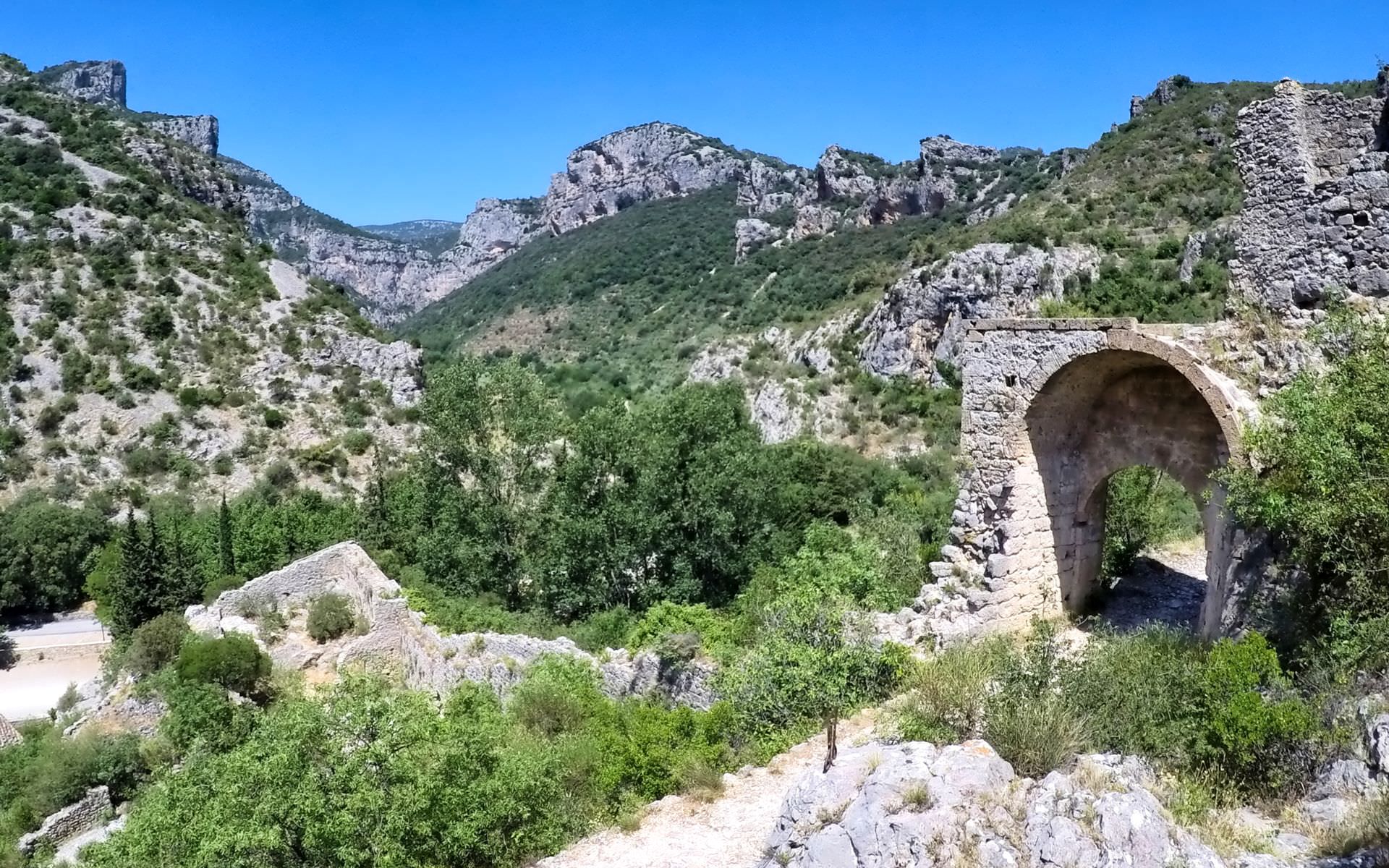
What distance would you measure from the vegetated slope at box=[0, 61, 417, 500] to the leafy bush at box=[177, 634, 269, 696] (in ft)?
72.9

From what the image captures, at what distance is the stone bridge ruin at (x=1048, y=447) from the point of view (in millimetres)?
10094

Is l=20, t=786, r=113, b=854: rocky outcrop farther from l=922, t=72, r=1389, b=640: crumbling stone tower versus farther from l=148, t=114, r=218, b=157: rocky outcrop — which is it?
l=148, t=114, r=218, b=157: rocky outcrop

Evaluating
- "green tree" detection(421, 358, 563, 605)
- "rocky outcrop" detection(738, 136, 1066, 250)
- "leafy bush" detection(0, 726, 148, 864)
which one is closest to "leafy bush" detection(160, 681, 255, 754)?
"leafy bush" detection(0, 726, 148, 864)

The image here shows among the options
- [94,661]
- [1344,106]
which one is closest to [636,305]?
[94,661]

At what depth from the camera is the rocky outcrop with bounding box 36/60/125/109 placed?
105 meters

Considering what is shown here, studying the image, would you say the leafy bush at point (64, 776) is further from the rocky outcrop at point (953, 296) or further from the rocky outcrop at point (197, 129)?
the rocky outcrop at point (197, 129)

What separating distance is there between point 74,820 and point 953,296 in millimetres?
35994

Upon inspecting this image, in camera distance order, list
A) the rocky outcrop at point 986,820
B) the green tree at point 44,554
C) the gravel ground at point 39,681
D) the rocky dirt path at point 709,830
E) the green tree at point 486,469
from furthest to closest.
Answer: the green tree at point 44,554 → the gravel ground at point 39,681 → the green tree at point 486,469 → the rocky dirt path at point 709,830 → the rocky outcrop at point 986,820

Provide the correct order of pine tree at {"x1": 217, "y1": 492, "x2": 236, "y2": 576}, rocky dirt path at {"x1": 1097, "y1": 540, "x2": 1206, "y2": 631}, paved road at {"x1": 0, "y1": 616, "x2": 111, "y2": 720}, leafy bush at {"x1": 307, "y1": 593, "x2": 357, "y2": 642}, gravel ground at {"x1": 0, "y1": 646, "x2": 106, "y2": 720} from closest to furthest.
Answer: rocky dirt path at {"x1": 1097, "y1": 540, "x2": 1206, "y2": 631}, leafy bush at {"x1": 307, "y1": 593, "x2": 357, "y2": 642}, gravel ground at {"x1": 0, "y1": 646, "x2": 106, "y2": 720}, paved road at {"x1": 0, "y1": 616, "x2": 111, "y2": 720}, pine tree at {"x1": 217, "y1": 492, "x2": 236, "y2": 576}

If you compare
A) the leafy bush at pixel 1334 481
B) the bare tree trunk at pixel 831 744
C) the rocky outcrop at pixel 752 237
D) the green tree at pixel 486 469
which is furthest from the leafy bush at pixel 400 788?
the rocky outcrop at pixel 752 237

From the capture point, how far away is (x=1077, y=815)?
195 inches

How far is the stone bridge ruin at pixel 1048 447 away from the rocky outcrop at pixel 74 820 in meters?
15.6

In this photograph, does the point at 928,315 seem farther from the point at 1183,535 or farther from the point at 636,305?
the point at 636,305

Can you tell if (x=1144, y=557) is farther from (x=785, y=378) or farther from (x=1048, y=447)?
(x=785, y=378)
